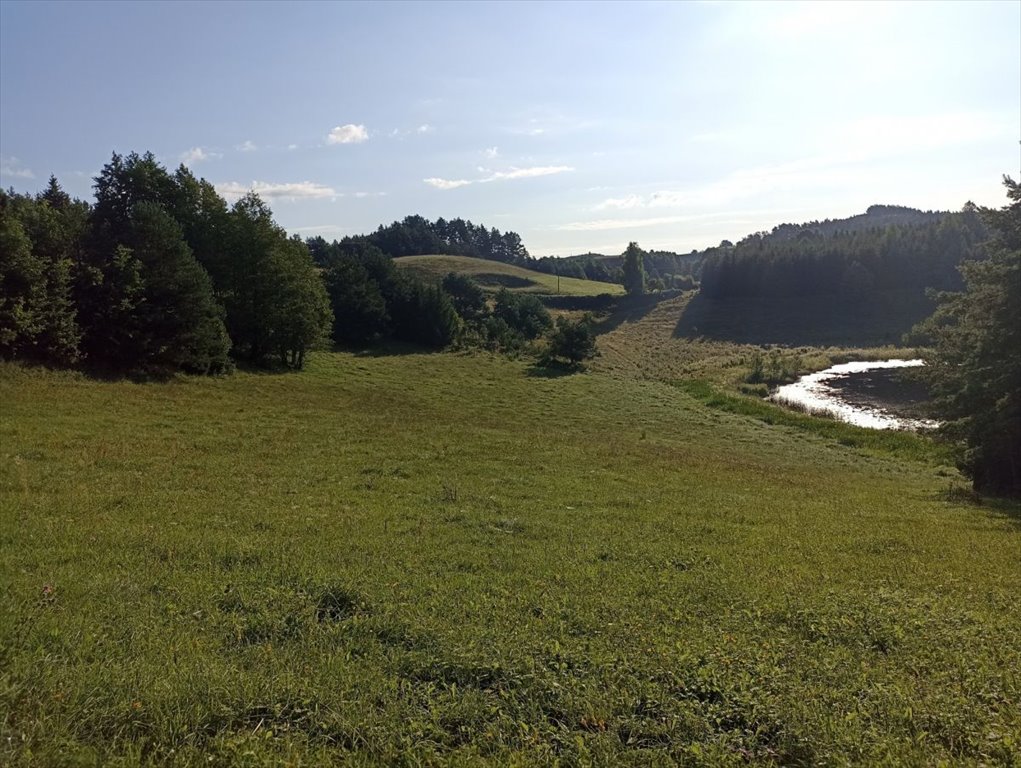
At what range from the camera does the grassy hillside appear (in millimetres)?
130625

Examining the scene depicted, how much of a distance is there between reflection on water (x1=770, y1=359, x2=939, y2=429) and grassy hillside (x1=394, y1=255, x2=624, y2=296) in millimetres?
63924

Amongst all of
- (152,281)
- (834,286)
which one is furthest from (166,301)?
(834,286)

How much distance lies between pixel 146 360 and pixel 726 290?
105m

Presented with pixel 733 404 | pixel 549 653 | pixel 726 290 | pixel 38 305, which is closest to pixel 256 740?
pixel 549 653

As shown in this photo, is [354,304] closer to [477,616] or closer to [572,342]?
[572,342]

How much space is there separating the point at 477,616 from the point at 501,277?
450 feet

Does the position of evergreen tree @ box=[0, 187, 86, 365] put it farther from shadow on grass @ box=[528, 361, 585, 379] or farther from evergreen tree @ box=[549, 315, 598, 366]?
evergreen tree @ box=[549, 315, 598, 366]

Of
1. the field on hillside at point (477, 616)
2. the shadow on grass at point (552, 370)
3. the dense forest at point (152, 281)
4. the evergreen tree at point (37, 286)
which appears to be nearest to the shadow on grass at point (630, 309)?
the shadow on grass at point (552, 370)

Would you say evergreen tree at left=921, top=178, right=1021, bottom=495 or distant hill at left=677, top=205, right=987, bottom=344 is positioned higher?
distant hill at left=677, top=205, right=987, bottom=344

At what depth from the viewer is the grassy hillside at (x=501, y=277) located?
429ft

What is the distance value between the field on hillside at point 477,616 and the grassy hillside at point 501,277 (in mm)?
112718

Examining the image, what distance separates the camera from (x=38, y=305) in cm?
2839

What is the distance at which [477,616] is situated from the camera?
23.2ft

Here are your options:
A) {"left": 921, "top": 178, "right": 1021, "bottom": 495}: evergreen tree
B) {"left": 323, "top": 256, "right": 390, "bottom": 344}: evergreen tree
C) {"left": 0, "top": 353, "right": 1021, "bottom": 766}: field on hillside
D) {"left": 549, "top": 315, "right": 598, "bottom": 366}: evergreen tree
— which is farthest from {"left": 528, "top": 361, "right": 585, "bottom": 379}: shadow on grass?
{"left": 0, "top": 353, "right": 1021, "bottom": 766}: field on hillside
